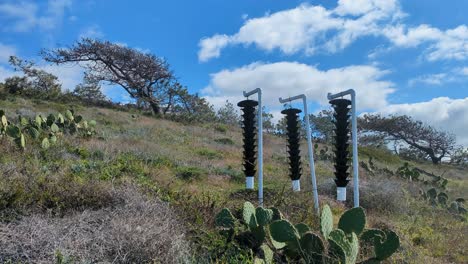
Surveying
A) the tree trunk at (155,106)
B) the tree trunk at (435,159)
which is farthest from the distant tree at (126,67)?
the tree trunk at (435,159)

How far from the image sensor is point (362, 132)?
36.1 metres

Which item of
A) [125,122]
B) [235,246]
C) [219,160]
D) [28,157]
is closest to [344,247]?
[235,246]

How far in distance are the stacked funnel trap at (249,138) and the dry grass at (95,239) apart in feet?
6.96

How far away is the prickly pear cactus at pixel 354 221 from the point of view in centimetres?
488

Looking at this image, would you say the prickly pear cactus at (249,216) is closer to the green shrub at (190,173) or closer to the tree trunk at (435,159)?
the green shrub at (190,173)

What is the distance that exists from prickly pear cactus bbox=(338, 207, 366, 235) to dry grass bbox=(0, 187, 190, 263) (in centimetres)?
175

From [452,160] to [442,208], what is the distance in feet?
76.3

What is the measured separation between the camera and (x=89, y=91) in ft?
104

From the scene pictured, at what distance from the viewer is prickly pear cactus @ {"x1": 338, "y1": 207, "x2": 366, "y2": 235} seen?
4.88 metres

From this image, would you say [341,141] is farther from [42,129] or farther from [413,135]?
[413,135]

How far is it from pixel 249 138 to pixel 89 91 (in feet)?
89.0

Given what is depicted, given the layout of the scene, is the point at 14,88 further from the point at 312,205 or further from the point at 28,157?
the point at 312,205

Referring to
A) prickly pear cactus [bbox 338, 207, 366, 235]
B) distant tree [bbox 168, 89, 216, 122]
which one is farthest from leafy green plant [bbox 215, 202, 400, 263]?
distant tree [bbox 168, 89, 216, 122]

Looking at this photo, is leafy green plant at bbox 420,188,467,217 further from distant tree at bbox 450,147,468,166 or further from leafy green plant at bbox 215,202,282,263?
distant tree at bbox 450,147,468,166
